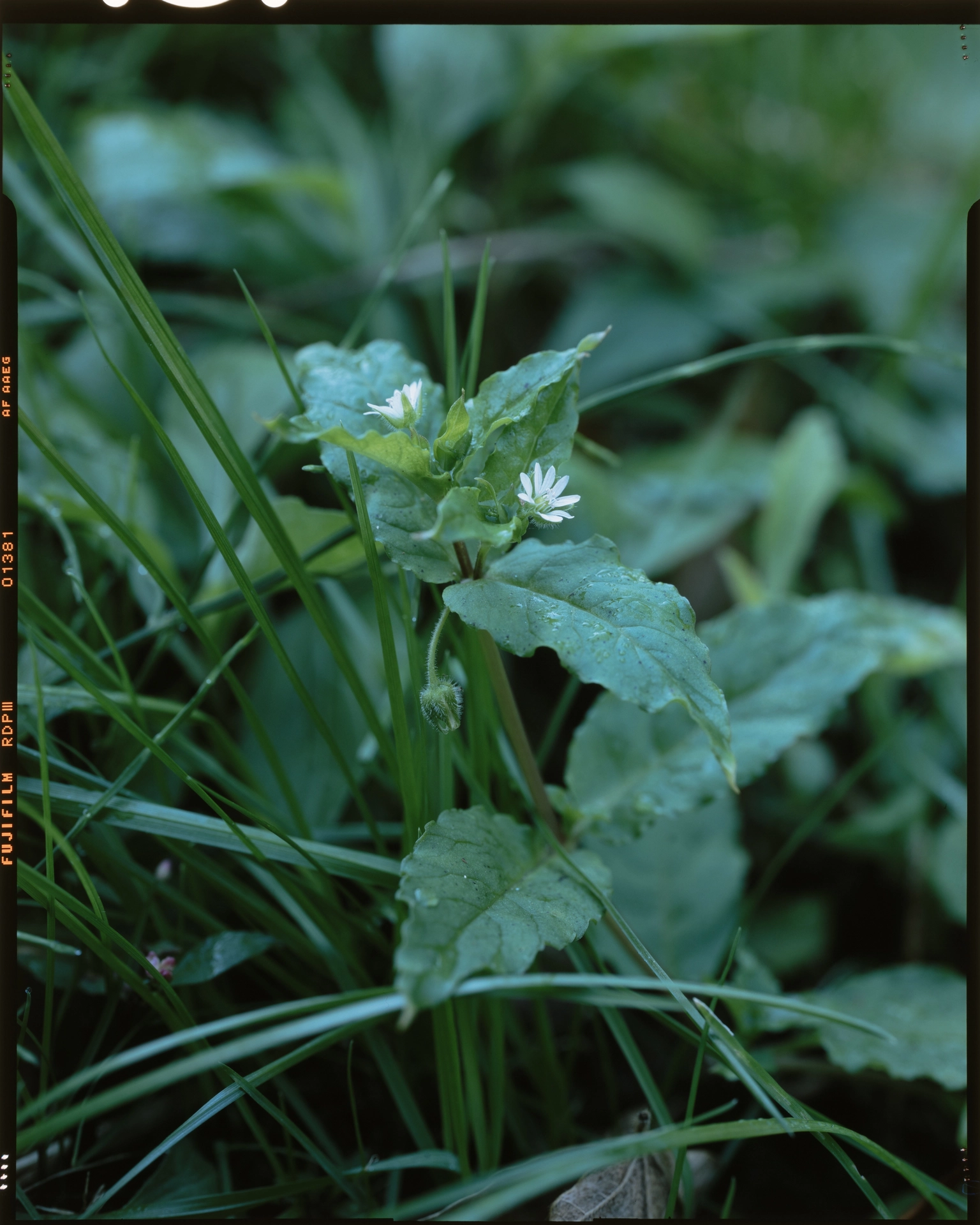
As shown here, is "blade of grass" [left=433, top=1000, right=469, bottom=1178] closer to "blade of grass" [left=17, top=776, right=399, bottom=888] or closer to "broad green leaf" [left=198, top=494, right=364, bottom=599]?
"blade of grass" [left=17, top=776, right=399, bottom=888]

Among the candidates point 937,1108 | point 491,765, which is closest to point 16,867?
point 491,765

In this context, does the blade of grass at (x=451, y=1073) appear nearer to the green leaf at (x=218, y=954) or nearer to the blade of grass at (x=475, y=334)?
the green leaf at (x=218, y=954)

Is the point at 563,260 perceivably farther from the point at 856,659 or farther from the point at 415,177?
the point at 856,659

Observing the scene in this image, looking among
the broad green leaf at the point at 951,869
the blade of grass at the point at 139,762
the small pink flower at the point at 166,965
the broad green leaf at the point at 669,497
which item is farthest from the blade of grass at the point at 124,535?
the broad green leaf at the point at 951,869

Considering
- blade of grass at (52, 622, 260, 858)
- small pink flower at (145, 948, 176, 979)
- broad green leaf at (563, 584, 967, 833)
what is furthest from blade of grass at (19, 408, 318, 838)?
broad green leaf at (563, 584, 967, 833)

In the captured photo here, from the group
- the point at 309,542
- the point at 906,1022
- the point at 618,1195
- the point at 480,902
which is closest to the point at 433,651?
the point at 480,902
